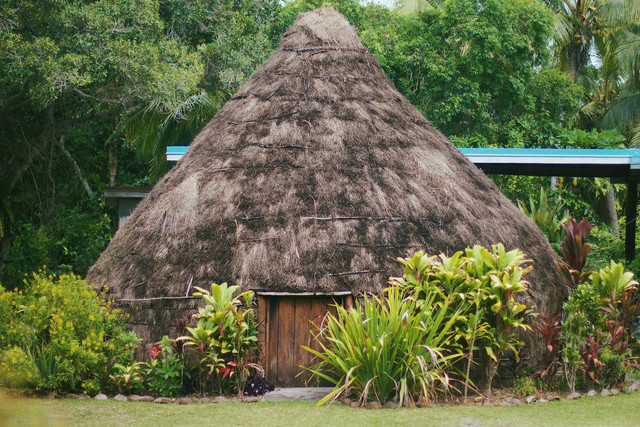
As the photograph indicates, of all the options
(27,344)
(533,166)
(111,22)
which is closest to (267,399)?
(27,344)

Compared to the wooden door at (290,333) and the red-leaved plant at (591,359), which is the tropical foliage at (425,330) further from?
the red-leaved plant at (591,359)

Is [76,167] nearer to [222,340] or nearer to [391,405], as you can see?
[222,340]

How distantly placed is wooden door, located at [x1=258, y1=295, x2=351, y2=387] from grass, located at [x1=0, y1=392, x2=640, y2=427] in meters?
0.86

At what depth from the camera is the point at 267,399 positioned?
9.39 metres

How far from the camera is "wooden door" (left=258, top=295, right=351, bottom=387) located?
9.99 metres

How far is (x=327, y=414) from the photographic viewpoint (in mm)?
8430

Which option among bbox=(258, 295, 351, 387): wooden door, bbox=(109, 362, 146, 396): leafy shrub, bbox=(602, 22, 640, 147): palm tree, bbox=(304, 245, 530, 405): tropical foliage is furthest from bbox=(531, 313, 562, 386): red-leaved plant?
bbox=(602, 22, 640, 147): palm tree

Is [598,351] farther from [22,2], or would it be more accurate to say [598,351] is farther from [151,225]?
[22,2]

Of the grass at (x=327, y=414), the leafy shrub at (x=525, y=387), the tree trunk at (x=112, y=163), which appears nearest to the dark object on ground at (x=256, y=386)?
the grass at (x=327, y=414)

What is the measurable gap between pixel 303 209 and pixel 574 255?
4254 mm

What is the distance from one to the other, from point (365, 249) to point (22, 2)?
979 cm

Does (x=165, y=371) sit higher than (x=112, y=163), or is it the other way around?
(x=112, y=163)

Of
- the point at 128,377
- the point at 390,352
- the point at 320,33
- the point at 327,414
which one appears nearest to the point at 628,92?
the point at 320,33

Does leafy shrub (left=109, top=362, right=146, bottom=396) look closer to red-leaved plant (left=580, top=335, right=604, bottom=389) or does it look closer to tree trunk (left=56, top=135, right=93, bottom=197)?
red-leaved plant (left=580, top=335, right=604, bottom=389)
